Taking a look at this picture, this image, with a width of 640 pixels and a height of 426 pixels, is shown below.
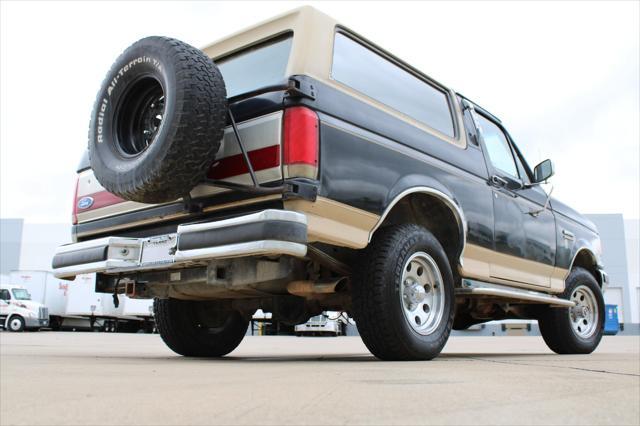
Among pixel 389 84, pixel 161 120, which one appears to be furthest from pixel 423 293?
pixel 161 120

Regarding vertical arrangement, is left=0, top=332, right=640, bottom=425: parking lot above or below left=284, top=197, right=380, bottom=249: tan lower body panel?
below

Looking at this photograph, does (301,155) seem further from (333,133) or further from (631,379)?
(631,379)

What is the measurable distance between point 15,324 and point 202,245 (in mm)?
21853

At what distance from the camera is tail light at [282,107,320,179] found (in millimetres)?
3295

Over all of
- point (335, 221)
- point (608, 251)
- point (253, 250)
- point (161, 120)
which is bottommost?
point (253, 250)

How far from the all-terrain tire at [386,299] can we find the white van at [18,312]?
21.6 meters

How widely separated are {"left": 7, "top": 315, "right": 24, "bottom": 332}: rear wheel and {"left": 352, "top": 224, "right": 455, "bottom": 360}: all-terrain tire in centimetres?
2174

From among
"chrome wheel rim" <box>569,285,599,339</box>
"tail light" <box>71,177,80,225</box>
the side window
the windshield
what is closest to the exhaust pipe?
"tail light" <box>71,177,80,225</box>

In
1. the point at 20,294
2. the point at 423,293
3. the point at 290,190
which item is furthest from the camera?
the point at 20,294

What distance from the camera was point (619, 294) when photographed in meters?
38.9

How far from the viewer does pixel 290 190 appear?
10.6ft

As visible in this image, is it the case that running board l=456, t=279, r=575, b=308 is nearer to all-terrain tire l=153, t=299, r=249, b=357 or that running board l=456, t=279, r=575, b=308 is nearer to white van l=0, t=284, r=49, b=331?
all-terrain tire l=153, t=299, r=249, b=357

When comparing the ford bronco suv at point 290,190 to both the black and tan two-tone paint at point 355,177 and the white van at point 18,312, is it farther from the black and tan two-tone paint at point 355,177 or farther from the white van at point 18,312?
the white van at point 18,312

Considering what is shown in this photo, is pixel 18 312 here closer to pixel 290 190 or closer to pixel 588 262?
pixel 588 262
